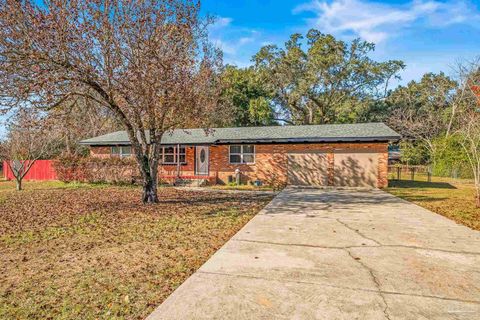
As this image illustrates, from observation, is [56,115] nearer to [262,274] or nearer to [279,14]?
[262,274]

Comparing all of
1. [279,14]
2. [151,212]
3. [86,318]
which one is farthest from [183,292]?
[279,14]

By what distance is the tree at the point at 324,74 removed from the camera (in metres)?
29.9

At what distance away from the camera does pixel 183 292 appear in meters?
3.45

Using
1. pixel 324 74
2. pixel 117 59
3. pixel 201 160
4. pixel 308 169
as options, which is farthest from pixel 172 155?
pixel 324 74

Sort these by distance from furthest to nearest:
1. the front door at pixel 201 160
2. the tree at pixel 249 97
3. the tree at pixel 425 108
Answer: the tree at pixel 425 108
the tree at pixel 249 97
the front door at pixel 201 160

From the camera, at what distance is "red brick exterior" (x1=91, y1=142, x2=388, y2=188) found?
52.7 feet

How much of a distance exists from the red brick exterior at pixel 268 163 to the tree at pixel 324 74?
15.0m

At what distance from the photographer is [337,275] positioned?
3.92 m

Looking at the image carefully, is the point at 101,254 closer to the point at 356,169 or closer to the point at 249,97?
the point at 356,169

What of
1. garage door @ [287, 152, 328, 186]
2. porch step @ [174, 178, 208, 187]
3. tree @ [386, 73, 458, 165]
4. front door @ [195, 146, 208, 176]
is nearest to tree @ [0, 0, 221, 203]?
porch step @ [174, 178, 208, 187]

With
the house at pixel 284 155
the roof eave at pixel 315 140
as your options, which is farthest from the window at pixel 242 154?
the roof eave at pixel 315 140

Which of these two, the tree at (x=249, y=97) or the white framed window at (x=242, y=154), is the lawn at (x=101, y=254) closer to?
the white framed window at (x=242, y=154)

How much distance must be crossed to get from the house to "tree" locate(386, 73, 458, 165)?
17899mm

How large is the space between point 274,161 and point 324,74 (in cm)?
1682
